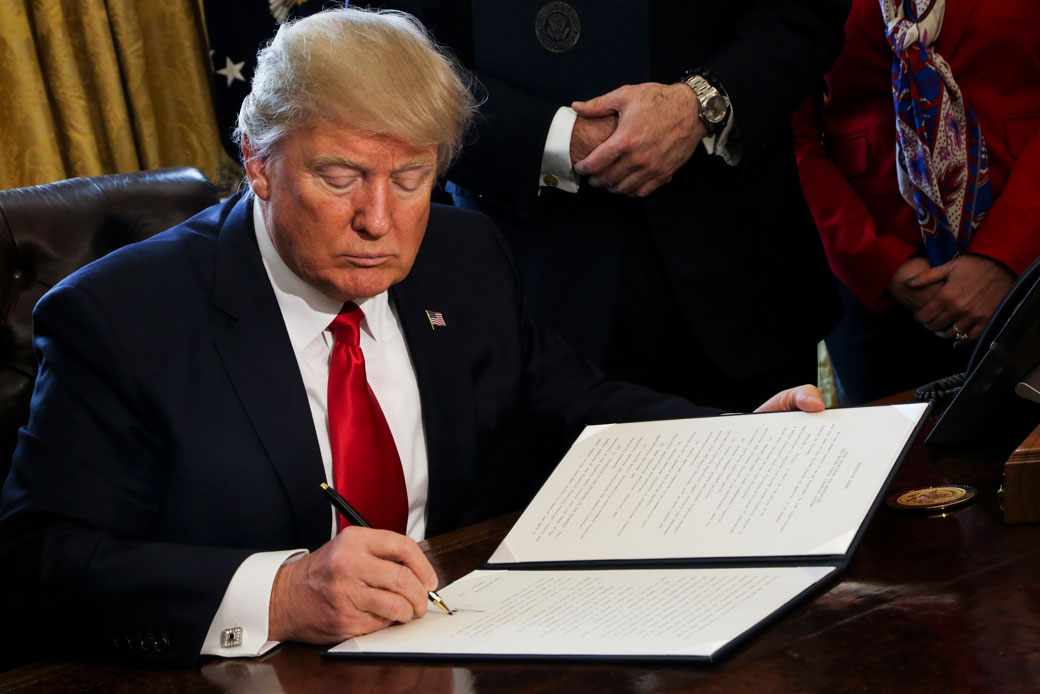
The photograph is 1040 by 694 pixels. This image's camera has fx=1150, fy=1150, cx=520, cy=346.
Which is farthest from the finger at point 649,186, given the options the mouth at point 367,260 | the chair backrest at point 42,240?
the chair backrest at point 42,240

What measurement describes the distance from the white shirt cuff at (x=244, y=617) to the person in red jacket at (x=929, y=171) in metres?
1.71

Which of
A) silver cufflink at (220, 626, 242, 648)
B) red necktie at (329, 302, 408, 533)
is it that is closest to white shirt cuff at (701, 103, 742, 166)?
red necktie at (329, 302, 408, 533)

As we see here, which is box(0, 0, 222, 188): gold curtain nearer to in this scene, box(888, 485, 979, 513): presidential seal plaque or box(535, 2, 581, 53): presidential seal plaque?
box(535, 2, 581, 53): presidential seal plaque

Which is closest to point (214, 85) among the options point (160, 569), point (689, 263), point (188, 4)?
point (188, 4)

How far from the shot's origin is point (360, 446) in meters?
1.72

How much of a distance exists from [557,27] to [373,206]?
33.3 inches

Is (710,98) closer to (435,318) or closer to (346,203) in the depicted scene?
(435,318)

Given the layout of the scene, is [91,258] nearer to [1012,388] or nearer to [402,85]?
[402,85]

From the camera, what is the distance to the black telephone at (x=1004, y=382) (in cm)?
156

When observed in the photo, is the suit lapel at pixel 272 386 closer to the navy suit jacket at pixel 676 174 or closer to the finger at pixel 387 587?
the finger at pixel 387 587

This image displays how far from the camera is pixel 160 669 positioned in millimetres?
1297

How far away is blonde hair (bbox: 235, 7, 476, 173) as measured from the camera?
1613 millimetres

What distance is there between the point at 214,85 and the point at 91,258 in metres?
1.36

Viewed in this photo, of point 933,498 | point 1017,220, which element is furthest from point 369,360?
point 1017,220
